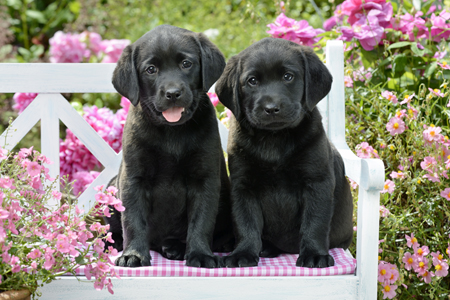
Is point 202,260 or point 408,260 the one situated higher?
point 202,260

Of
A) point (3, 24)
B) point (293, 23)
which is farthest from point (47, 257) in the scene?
point (3, 24)

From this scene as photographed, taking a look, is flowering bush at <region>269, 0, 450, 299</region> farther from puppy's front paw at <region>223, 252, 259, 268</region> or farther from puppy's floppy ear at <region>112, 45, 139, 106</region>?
puppy's floppy ear at <region>112, 45, 139, 106</region>

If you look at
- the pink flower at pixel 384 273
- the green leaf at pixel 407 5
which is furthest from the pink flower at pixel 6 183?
the green leaf at pixel 407 5

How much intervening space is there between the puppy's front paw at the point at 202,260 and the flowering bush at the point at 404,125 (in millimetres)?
949

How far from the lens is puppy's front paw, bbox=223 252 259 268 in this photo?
8.64ft

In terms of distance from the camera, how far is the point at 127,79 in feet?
9.00

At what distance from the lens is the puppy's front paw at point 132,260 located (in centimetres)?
259

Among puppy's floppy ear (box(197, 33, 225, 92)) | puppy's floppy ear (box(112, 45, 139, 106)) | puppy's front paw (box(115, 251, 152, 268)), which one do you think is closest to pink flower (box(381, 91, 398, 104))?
puppy's floppy ear (box(197, 33, 225, 92))

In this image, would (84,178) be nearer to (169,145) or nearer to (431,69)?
(169,145)

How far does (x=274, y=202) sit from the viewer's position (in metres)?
2.83

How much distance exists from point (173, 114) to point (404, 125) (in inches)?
57.9

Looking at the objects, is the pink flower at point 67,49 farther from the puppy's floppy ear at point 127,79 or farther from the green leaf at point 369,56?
the puppy's floppy ear at point 127,79

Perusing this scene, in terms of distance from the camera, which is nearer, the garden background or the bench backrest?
the garden background

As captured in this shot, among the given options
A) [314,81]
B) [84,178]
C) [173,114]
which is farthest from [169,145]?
[84,178]
